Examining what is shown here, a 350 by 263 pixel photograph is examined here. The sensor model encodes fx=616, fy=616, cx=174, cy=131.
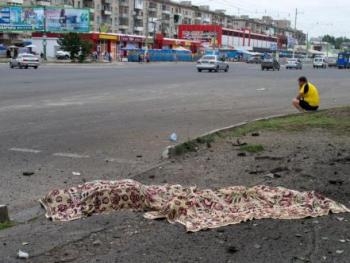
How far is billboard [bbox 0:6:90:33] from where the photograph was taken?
85062 mm

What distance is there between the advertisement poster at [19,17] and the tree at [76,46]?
567 centimetres

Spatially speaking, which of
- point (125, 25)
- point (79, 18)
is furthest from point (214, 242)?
point (125, 25)

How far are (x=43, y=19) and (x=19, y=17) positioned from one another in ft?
10.7

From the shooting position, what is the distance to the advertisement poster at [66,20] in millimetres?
86938

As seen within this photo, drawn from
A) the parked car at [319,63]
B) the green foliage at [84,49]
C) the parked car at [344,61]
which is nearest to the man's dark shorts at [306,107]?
the green foliage at [84,49]

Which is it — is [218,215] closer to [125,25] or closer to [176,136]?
[176,136]

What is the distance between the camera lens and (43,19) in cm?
8562

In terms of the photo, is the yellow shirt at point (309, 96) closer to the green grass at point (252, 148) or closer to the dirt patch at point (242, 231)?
the green grass at point (252, 148)

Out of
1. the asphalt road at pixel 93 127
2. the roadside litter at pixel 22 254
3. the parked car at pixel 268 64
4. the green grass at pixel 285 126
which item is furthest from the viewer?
the parked car at pixel 268 64

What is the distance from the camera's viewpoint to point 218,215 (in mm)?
6086

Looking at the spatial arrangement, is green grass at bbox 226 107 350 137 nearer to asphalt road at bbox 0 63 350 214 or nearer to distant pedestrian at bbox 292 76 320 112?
asphalt road at bbox 0 63 350 214

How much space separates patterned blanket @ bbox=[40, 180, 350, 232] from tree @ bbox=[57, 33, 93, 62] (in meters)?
75.7

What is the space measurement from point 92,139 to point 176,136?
167 centimetres

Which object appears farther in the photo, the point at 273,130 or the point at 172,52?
the point at 172,52
